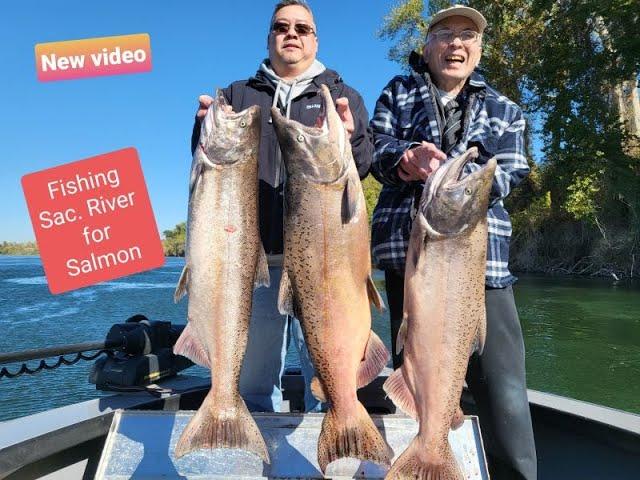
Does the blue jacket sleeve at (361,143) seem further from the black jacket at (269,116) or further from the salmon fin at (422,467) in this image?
the salmon fin at (422,467)

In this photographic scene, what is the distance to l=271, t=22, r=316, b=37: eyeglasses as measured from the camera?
2.98m

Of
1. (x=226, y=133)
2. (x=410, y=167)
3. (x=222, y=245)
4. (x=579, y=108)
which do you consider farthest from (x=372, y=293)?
(x=579, y=108)

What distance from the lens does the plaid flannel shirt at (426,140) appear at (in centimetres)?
271

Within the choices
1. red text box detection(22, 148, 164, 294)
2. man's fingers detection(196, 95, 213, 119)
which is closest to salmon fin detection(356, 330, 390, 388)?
man's fingers detection(196, 95, 213, 119)

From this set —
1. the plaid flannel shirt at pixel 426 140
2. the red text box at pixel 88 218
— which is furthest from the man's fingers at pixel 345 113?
the red text box at pixel 88 218

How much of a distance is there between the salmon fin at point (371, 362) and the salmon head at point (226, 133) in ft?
3.55

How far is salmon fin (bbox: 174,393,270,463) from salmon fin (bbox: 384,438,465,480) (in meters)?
0.59

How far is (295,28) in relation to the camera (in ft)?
9.78

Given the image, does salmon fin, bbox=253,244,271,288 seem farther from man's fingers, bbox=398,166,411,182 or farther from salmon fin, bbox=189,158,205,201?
man's fingers, bbox=398,166,411,182

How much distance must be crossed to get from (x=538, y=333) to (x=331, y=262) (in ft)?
45.9

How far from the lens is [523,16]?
29.6 meters

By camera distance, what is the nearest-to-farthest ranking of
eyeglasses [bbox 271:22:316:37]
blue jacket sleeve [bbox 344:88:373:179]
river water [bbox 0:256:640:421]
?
blue jacket sleeve [bbox 344:88:373:179], eyeglasses [bbox 271:22:316:37], river water [bbox 0:256:640:421]

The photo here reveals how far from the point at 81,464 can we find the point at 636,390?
9.98 m

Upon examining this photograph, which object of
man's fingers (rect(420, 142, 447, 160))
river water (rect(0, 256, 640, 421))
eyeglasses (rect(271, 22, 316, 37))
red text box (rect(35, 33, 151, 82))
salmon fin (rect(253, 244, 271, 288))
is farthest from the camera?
river water (rect(0, 256, 640, 421))
